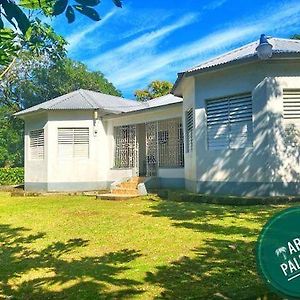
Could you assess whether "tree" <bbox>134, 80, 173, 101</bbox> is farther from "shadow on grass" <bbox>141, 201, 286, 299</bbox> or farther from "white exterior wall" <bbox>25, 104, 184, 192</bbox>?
"shadow on grass" <bbox>141, 201, 286, 299</bbox>

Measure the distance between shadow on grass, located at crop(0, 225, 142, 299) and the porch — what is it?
10758mm

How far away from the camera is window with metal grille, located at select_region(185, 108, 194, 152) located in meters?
15.4

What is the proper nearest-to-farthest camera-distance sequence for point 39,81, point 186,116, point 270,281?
point 270,281 → point 186,116 → point 39,81

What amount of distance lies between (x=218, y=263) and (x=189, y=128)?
10415 mm

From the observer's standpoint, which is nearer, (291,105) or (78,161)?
(291,105)

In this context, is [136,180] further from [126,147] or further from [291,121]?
[291,121]

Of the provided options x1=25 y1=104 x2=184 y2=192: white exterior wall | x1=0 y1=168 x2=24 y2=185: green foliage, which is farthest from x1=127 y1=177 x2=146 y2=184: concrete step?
x1=0 y1=168 x2=24 y2=185: green foliage

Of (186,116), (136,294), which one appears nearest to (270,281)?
(136,294)

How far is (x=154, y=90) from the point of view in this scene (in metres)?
46.8

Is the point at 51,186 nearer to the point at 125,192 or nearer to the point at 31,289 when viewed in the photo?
the point at 125,192

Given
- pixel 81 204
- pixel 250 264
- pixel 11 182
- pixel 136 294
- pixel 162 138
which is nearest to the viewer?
pixel 136 294

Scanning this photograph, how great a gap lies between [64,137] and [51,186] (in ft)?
8.43

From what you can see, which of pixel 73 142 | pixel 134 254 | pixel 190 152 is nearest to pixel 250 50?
pixel 190 152

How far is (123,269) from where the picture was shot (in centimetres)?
586
